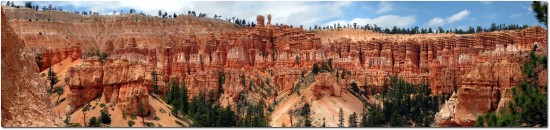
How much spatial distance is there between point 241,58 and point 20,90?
88.4 meters

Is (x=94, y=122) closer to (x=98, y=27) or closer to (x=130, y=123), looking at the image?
(x=130, y=123)

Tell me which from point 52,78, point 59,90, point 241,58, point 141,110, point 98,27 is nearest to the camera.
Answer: point 141,110

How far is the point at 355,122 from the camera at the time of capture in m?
74.8

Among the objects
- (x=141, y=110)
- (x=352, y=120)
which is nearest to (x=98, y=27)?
(x=352, y=120)

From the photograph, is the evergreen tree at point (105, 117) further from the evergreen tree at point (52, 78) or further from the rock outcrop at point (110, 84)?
the evergreen tree at point (52, 78)

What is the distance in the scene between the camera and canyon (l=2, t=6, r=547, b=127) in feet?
232

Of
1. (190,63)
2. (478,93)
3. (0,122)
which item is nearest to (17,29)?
(190,63)

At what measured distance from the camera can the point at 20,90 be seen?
23.7 meters

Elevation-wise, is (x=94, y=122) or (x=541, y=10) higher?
(x=541, y=10)

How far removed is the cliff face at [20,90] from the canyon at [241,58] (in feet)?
136

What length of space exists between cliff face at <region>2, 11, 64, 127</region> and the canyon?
4135cm

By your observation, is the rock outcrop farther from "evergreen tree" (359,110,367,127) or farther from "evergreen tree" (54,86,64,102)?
"evergreen tree" (359,110,367,127)

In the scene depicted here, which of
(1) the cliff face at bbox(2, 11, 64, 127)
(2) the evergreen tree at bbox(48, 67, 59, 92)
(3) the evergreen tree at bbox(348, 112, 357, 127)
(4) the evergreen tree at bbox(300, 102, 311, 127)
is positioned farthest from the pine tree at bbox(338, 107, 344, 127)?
(1) the cliff face at bbox(2, 11, 64, 127)

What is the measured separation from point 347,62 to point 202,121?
51.2 m
